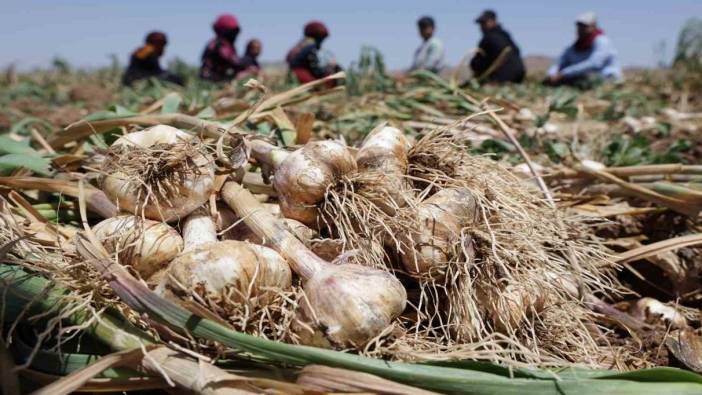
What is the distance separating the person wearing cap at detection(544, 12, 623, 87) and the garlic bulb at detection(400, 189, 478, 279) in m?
7.67

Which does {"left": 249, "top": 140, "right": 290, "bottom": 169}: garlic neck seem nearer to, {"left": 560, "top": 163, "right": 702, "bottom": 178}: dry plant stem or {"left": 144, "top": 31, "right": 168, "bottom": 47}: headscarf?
{"left": 560, "top": 163, "right": 702, "bottom": 178}: dry plant stem

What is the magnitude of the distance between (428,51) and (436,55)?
0.17m

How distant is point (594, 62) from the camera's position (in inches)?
329

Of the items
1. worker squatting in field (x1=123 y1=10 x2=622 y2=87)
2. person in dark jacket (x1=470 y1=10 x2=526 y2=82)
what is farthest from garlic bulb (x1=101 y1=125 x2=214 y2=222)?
person in dark jacket (x1=470 y1=10 x2=526 y2=82)

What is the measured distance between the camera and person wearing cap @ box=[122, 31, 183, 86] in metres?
8.88

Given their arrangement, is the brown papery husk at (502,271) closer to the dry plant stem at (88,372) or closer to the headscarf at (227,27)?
the dry plant stem at (88,372)

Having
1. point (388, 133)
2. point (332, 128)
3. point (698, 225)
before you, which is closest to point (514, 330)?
point (388, 133)

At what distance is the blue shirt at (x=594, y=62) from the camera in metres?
8.28

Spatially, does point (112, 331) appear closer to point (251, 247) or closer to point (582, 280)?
point (251, 247)

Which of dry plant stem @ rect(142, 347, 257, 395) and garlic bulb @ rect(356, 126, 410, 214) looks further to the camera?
garlic bulb @ rect(356, 126, 410, 214)

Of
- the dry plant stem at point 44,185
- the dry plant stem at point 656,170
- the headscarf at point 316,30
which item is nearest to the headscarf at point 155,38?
the headscarf at point 316,30

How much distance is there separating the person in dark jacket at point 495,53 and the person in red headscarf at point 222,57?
12.0ft

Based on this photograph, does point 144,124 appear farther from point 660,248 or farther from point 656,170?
point 656,170

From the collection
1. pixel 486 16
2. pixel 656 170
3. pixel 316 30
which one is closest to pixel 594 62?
pixel 486 16
